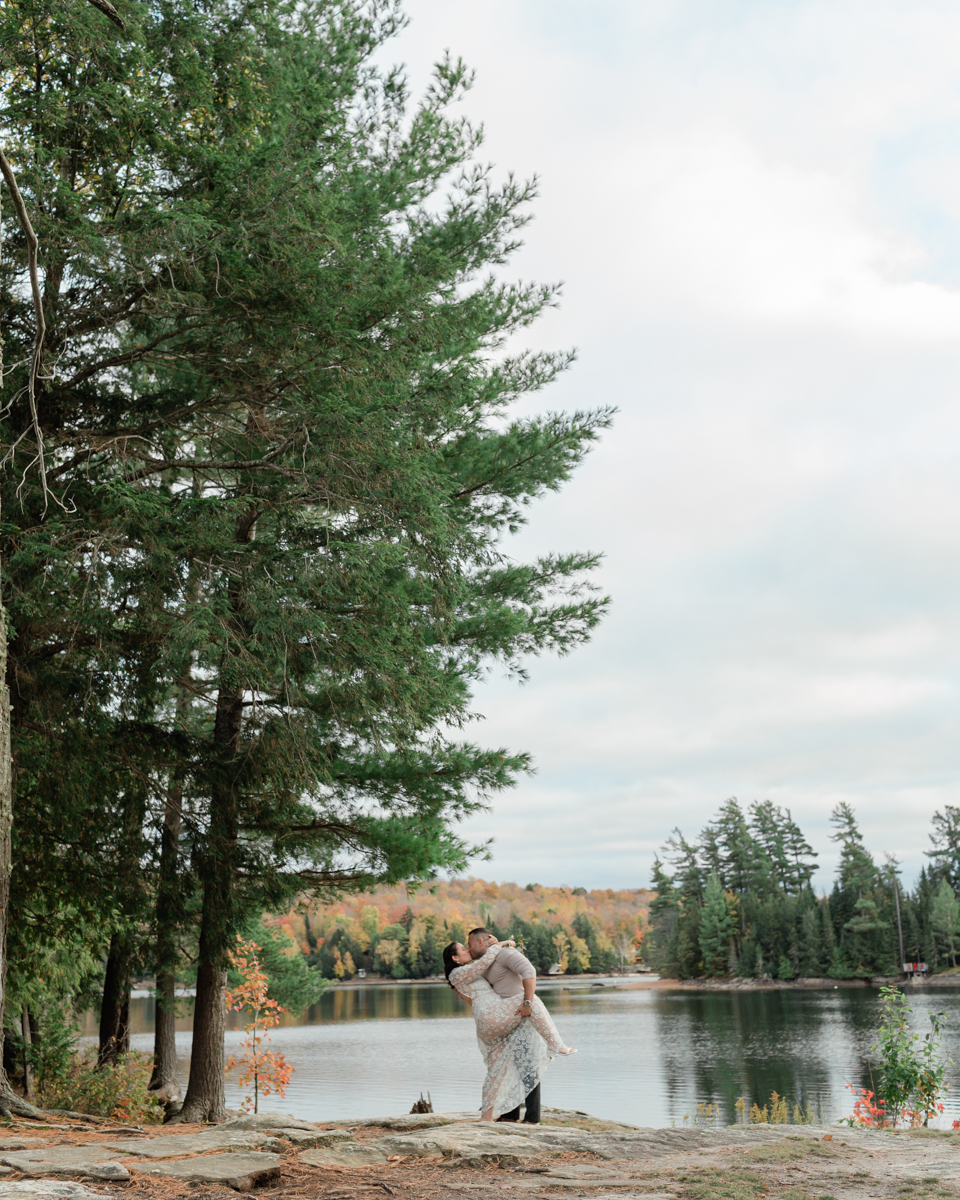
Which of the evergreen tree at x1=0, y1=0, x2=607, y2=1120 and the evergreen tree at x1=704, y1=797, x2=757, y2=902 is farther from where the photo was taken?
the evergreen tree at x1=704, y1=797, x2=757, y2=902

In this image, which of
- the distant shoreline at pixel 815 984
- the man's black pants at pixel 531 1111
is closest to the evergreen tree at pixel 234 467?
the man's black pants at pixel 531 1111

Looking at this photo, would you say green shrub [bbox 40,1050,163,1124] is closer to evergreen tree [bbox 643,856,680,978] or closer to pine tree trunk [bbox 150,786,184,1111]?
pine tree trunk [bbox 150,786,184,1111]

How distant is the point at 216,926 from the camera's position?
891 centimetres

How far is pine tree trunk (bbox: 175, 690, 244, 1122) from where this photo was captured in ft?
28.4

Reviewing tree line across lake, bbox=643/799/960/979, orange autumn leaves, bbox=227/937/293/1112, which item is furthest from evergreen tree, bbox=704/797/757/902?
orange autumn leaves, bbox=227/937/293/1112

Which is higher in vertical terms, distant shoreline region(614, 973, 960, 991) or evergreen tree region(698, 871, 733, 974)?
evergreen tree region(698, 871, 733, 974)

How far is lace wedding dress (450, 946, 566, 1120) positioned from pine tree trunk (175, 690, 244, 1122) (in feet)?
10.5

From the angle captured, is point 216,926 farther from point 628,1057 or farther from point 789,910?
point 789,910

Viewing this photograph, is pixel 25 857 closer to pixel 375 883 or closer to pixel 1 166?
pixel 375 883

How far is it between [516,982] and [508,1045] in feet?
1.29

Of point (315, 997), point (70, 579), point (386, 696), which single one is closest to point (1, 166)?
point (70, 579)

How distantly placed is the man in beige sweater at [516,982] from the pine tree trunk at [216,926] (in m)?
3.04

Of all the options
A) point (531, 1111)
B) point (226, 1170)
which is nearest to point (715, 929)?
point (531, 1111)

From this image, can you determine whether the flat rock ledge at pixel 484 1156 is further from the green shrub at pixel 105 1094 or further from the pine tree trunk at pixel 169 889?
the green shrub at pixel 105 1094
